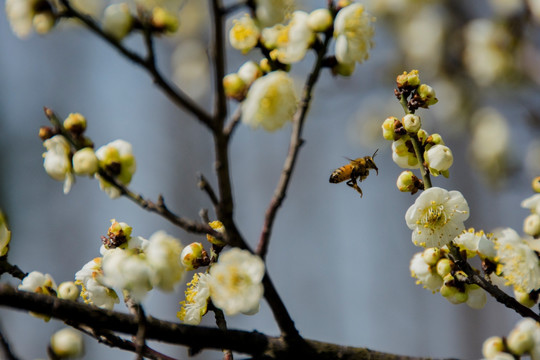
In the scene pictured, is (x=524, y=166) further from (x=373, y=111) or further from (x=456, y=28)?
(x=373, y=111)

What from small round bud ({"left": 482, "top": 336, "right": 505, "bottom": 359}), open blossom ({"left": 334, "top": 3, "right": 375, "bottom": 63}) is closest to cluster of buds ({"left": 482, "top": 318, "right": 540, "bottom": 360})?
small round bud ({"left": 482, "top": 336, "right": 505, "bottom": 359})

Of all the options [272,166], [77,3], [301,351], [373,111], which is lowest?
[301,351]

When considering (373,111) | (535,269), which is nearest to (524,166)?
(373,111)

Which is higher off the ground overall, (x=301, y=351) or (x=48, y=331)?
(x=48, y=331)

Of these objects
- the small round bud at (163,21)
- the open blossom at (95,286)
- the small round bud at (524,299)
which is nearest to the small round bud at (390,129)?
the small round bud at (524,299)

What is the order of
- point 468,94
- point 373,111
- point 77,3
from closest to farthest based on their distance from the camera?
point 77,3 → point 468,94 → point 373,111

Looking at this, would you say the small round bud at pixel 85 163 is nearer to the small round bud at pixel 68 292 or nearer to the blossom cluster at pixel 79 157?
the blossom cluster at pixel 79 157

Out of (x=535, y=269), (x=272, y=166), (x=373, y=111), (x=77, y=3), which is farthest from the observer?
(x=272, y=166)

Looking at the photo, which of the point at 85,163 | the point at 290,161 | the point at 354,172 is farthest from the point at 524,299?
the point at 85,163
